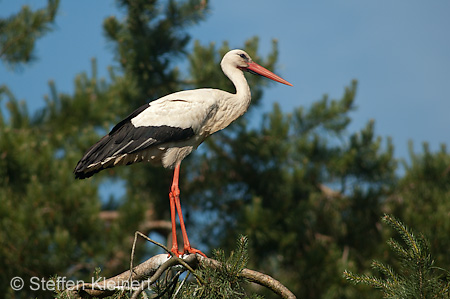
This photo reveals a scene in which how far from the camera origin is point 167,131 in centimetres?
474

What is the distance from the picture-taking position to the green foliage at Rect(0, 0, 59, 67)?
11.6m

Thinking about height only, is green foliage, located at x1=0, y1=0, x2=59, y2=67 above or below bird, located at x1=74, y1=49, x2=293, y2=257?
above

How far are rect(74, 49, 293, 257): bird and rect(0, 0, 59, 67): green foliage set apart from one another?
7.49m

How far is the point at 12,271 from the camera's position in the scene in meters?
8.72

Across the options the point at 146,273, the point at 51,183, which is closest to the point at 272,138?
the point at 51,183

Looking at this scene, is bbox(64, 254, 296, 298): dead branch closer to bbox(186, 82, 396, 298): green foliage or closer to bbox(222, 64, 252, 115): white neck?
bbox(222, 64, 252, 115): white neck

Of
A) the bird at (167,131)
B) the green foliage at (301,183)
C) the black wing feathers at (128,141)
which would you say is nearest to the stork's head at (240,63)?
the bird at (167,131)

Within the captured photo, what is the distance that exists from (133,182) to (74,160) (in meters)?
1.88
